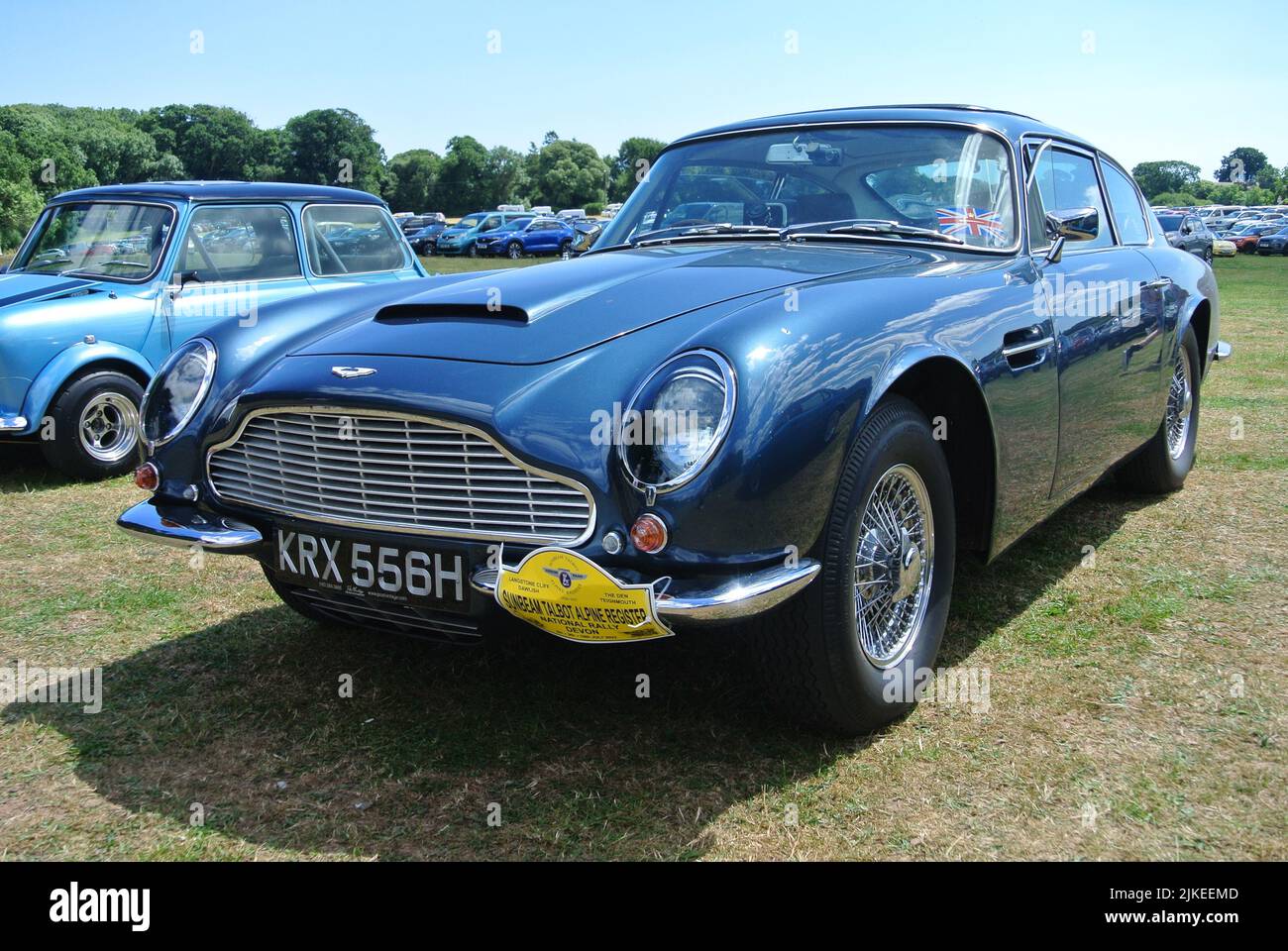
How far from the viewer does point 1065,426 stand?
3.55 meters

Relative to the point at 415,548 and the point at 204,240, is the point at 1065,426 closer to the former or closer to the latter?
the point at 415,548

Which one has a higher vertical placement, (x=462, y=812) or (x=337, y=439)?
(x=337, y=439)

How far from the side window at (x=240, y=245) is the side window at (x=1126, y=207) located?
472 cm

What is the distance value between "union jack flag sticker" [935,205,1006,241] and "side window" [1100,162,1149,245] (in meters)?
→ 1.37

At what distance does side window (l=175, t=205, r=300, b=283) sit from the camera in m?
6.46

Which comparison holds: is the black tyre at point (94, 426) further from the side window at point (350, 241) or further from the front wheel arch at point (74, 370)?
the side window at point (350, 241)

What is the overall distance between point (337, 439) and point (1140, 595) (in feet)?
9.37

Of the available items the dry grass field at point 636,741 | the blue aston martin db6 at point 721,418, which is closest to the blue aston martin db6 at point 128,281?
the dry grass field at point 636,741

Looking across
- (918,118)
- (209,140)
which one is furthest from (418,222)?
(209,140)

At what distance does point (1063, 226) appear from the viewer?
12.2 feet

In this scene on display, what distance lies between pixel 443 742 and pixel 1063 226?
2.66 metres

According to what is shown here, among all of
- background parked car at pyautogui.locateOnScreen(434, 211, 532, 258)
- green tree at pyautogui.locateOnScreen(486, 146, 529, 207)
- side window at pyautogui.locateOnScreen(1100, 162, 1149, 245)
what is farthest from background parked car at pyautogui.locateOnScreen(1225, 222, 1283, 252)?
green tree at pyautogui.locateOnScreen(486, 146, 529, 207)

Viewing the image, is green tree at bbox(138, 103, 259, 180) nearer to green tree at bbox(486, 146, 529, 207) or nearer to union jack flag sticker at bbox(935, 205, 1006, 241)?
green tree at bbox(486, 146, 529, 207)

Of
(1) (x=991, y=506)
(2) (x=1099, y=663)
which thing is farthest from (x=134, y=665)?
(2) (x=1099, y=663)
